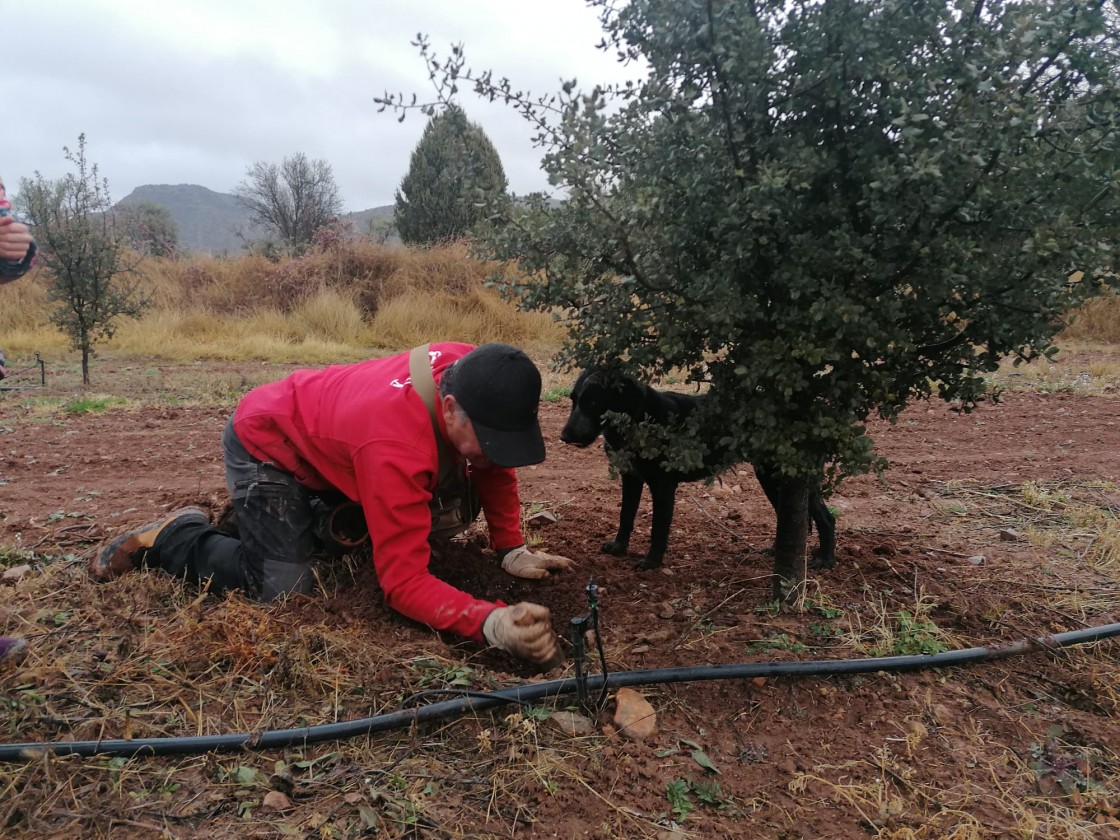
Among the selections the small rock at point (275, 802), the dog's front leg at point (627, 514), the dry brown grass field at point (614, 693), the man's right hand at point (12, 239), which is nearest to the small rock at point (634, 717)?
the dry brown grass field at point (614, 693)

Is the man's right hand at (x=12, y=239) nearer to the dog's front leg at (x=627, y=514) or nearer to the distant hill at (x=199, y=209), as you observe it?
the dog's front leg at (x=627, y=514)

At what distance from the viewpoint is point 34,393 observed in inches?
350

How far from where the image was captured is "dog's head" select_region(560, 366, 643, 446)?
10.1 ft

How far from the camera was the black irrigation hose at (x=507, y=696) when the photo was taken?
1991mm

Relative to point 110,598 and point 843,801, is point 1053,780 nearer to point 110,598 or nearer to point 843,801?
point 843,801

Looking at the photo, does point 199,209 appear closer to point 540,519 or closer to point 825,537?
point 540,519

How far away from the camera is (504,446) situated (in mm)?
2443

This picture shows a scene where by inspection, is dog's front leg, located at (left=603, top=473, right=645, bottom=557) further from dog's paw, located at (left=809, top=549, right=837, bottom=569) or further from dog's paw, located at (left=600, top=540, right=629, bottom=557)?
dog's paw, located at (left=809, top=549, right=837, bottom=569)

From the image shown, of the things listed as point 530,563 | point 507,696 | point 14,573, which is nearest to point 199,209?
point 14,573

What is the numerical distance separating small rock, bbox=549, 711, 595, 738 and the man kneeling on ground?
9.7 inches

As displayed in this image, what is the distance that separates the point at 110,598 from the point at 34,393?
7646 millimetres

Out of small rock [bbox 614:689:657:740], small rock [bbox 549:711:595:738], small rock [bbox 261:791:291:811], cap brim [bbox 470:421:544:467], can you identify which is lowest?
small rock [bbox 261:791:291:811]

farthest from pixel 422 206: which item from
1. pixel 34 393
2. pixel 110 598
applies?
pixel 110 598

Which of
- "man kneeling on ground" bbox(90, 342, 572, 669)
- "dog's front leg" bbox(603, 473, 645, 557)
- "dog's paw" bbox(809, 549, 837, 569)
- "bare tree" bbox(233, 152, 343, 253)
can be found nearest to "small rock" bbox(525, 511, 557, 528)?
"dog's front leg" bbox(603, 473, 645, 557)
